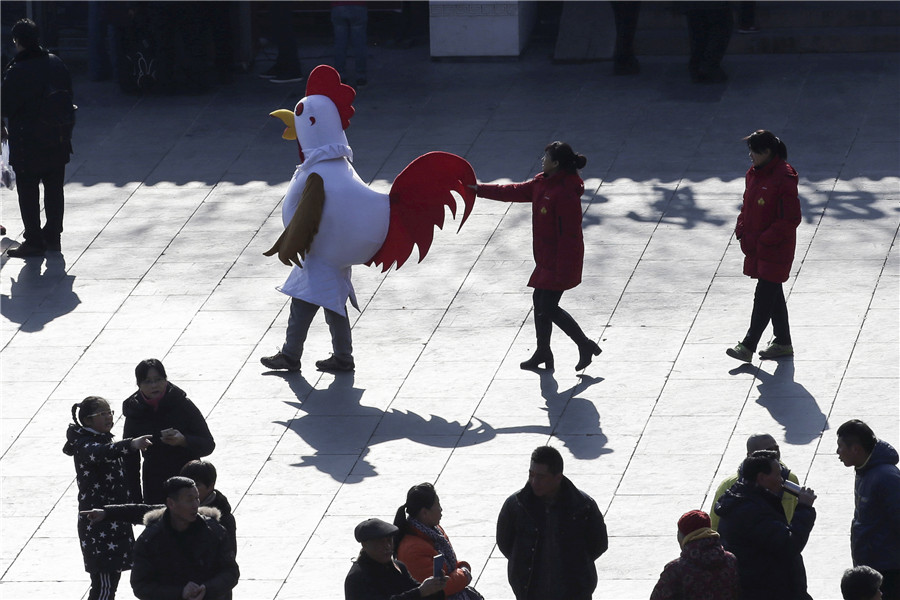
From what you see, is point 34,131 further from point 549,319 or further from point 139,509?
A: point 139,509

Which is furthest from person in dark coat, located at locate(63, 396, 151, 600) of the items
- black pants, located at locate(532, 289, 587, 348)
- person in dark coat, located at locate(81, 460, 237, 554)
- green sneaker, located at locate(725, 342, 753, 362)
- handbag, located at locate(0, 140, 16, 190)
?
handbag, located at locate(0, 140, 16, 190)

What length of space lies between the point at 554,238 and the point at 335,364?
5.67ft

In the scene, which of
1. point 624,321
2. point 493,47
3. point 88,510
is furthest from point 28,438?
point 493,47

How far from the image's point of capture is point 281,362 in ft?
36.3

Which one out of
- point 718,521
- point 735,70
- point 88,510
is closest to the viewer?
point 718,521

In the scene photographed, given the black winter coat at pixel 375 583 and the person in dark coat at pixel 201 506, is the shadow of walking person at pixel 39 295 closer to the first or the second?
the person in dark coat at pixel 201 506

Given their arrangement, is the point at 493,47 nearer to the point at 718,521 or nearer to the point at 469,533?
the point at 469,533

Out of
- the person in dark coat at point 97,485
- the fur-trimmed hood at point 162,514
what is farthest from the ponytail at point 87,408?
the fur-trimmed hood at point 162,514

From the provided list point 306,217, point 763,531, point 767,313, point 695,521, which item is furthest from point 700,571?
point 306,217

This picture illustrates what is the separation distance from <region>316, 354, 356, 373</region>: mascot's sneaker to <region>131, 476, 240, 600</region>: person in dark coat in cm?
405

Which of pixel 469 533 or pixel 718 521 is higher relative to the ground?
pixel 718 521

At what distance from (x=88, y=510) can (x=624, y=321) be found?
479 cm

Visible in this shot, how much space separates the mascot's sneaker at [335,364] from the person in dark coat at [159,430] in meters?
2.77

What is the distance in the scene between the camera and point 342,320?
11.0 metres
